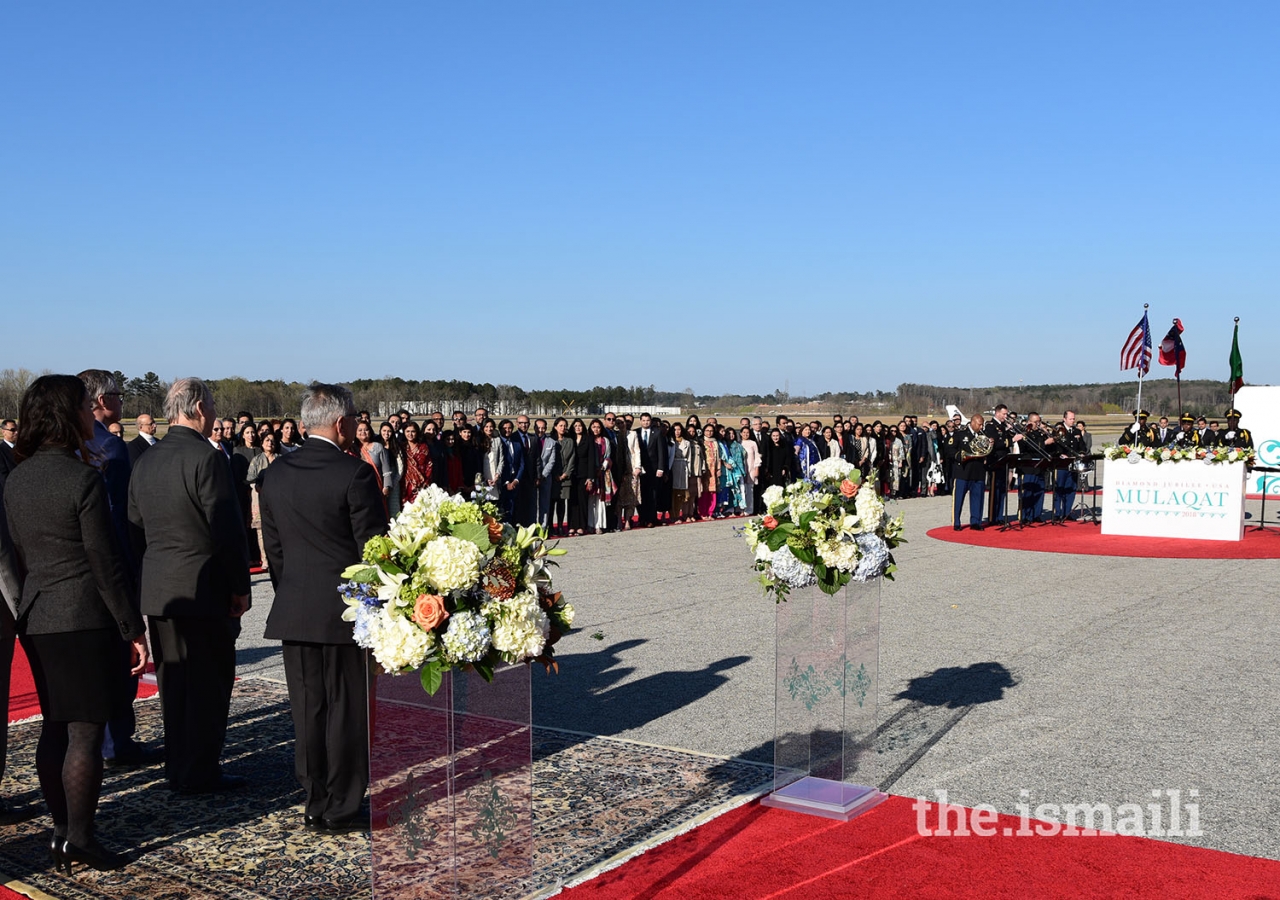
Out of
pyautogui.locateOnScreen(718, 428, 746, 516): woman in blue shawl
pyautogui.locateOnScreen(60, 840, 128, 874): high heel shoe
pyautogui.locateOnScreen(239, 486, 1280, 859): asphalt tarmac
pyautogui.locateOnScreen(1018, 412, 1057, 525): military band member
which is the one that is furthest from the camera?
pyautogui.locateOnScreen(718, 428, 746, 516): woman in blue shawl

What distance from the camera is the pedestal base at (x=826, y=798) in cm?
542

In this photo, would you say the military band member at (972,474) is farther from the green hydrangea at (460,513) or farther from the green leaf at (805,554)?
the green hydrangea at (460,513)

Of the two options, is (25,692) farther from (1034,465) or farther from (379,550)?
(1034,465)

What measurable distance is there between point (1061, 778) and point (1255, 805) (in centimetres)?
89

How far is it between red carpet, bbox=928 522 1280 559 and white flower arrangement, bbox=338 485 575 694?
13.6 meters

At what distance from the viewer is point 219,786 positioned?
5.81 metres

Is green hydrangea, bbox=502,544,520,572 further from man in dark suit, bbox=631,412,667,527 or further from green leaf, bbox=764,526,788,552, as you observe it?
man in dark suit, bbox=631,412,667,527

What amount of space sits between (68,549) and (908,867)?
386cm

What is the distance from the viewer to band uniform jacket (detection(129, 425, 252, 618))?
5598 mm

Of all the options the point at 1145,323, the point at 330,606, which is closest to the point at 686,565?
the point at 330,606

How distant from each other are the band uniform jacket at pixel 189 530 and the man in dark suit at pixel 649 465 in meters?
14.3

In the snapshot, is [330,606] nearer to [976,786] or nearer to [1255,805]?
[976,786]

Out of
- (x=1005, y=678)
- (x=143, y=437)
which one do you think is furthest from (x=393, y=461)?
(x=1005, y=678)

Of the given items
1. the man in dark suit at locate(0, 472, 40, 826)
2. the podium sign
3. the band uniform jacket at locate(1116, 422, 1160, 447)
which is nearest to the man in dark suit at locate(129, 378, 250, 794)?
the man in dark suit at locate(0, 472, 40, 826)
